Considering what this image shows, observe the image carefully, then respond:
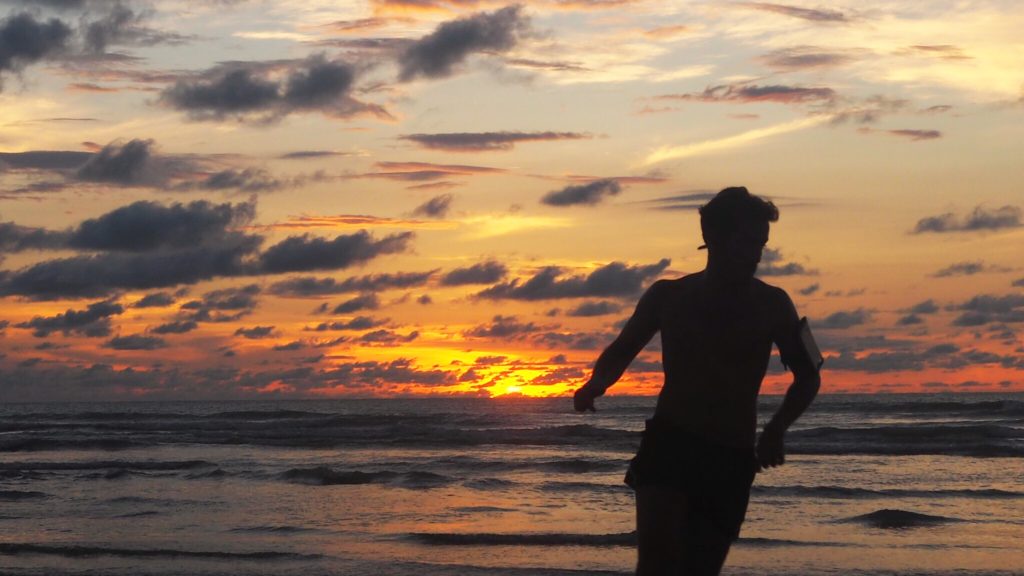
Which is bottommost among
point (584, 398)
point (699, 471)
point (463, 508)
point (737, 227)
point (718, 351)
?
point (463, 508)

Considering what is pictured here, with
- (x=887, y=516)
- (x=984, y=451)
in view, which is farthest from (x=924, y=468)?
(x=887, y=516)

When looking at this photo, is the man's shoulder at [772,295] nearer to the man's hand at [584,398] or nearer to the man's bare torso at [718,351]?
the man's bare torso at [718,351]

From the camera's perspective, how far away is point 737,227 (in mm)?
3871

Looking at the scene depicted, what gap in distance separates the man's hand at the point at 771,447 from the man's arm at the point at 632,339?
0.50m

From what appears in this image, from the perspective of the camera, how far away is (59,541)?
12938mm

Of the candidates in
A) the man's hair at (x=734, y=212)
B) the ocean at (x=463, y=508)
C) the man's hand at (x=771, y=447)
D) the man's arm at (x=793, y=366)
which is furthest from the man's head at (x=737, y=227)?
the ocean at (x=463, y=508)

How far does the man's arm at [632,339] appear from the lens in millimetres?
3959

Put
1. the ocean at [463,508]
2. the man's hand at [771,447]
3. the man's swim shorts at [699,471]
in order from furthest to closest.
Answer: the ocean at [463,508] → the man's swim shorts at [699,471] → the man's hand at [771,447]

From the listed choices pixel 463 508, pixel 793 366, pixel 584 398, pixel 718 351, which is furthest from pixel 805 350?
pixel 463 508

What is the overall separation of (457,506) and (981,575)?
744cm

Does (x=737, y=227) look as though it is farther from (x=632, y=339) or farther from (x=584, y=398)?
(x=584, y=398)

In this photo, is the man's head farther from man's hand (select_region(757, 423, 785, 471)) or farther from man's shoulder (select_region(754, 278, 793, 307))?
man's hand (select_region(757, 423, 785, 471))

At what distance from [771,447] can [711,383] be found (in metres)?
0.28

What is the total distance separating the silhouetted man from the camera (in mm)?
3887
